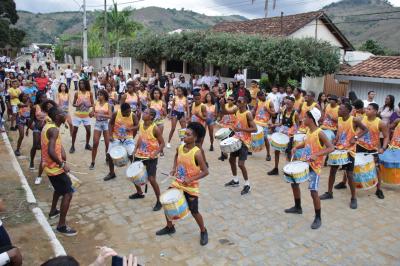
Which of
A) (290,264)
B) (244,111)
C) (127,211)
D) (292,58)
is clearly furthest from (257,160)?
(292,58)

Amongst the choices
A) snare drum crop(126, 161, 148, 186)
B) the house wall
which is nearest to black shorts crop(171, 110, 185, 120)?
snare drum crop(126, 161, 148, 186)

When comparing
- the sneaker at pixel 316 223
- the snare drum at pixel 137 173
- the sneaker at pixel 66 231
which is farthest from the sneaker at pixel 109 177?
the sneaker at pixel 316 223

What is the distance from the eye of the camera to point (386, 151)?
7340 millimetres

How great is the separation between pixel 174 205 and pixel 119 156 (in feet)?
7.75

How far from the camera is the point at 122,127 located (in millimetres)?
7512

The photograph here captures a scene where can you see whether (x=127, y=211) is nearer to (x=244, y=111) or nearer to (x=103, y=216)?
(x=103, y=216)

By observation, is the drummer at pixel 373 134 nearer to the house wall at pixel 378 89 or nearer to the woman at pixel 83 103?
the woman at pixel 83 103

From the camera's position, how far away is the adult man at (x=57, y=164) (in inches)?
210

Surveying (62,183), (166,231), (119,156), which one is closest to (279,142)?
(119,156)

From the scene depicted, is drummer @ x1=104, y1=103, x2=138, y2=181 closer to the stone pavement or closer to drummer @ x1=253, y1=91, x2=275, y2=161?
the stone pavement

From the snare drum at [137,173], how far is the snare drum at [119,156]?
82cm

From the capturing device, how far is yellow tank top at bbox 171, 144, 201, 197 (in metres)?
5.07

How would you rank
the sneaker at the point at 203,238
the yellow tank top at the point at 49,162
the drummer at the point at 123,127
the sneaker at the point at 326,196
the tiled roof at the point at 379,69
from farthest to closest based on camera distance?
the tiled roof at the point at 379,69 < the drummer at the point at 123,127 < the sneaker at the point at 326,196 < the yellow tank top at the point at 49,162 < the sneaker at the point at 203,238

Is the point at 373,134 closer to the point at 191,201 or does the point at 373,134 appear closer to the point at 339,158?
the point at 339,158
